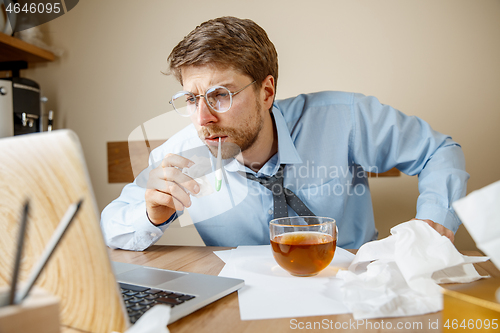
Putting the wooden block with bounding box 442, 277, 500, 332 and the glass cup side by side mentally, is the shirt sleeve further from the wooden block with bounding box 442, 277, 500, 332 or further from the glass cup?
the wooden block with bounding box 442, 277, 500, 332

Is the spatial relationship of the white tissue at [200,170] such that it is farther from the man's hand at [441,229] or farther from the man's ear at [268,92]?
the man's hand at [441,229]

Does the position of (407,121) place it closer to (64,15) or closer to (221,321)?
(221,321)

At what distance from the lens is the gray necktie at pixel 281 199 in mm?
1069

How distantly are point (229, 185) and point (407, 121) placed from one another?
70cm

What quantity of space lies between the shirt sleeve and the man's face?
0.40 metres

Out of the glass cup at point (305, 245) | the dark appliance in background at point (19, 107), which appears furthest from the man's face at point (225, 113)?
the dark appliance in background at point (19, 107)

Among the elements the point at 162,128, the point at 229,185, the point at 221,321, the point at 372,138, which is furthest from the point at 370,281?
the point at 162,128

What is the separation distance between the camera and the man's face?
1124 mm

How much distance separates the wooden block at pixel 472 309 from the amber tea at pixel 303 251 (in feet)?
0.85

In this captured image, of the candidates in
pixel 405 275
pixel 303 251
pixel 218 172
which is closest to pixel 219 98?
pixel 218 172

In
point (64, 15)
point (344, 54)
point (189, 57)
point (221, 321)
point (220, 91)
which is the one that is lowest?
point (221, 321)

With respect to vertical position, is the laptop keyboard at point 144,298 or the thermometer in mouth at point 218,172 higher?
the thermometer in mouth at point 218,172

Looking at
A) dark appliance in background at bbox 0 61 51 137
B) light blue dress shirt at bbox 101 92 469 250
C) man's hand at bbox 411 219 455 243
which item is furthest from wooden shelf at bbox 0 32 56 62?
man's hand at bbox 411 219 455 243

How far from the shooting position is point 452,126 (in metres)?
1.54
